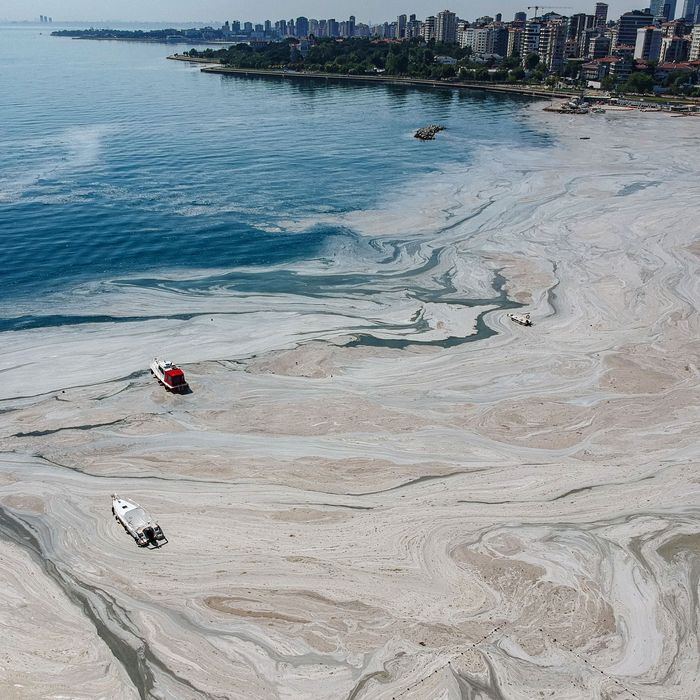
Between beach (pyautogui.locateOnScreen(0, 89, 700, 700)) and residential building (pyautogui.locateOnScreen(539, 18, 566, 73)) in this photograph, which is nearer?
beach (pyautogui.locateOnScreen(0, 89, 700, 700))

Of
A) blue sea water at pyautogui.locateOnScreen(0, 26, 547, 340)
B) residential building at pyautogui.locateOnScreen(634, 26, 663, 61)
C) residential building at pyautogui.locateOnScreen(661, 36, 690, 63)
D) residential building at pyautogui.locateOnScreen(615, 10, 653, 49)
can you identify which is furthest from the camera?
residential building at pyautogui.locateOnScreen(615, 10, 653, 49)

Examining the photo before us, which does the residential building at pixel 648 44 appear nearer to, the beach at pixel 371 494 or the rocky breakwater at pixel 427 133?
the rocky breakwater at pixel 427 133

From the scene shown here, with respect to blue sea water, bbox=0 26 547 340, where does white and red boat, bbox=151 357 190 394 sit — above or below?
below

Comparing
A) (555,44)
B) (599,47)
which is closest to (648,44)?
(599,47)

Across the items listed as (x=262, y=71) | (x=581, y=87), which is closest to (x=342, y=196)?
(x=581, y=87)

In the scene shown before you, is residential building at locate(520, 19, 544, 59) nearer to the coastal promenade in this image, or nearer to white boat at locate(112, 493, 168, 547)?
the coastal promenade

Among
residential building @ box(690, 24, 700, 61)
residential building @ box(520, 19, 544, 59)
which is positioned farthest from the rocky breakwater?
residential building @ box(520, 19, 544, 59)

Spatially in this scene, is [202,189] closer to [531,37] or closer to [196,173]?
[196,173]

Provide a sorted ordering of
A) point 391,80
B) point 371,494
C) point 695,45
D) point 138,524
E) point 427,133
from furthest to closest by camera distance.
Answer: point 695,45, point 391,80, point 427,133, point 371,494, point 138,524

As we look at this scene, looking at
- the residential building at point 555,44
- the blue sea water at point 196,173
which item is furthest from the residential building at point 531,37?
the blue sea water at point 196,173
